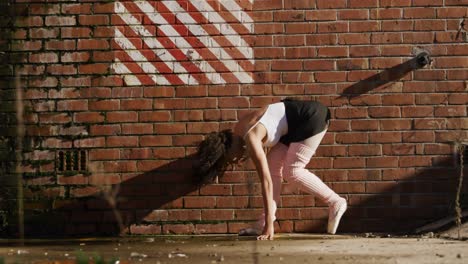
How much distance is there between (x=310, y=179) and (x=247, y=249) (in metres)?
1.02

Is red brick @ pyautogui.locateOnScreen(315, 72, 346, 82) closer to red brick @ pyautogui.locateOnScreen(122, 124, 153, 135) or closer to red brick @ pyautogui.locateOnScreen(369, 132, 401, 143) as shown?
red brick @ pyautogui.locateOnScreen(369, 132, 401, 143)

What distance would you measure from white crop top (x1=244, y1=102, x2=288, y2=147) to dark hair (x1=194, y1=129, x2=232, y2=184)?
0.33m

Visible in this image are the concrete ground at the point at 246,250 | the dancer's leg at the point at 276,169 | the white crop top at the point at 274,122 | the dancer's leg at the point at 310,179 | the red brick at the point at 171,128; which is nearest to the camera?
the concrete ground at the point at 246,250

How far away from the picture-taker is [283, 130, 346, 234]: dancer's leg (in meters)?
6.11

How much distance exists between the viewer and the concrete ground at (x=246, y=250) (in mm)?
4711

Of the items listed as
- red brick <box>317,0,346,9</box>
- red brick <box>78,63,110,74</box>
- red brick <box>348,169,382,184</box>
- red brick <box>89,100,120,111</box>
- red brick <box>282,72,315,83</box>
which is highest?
red brick <box>317,0,346,9</box>

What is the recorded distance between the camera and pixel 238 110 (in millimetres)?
6582

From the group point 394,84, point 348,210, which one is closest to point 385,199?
point 348,210

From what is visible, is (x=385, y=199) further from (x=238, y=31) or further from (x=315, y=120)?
(x=238, y=31)

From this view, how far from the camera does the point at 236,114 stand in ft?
21.6

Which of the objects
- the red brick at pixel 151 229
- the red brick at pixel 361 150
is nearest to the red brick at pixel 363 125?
the red brick at pixel 361 150

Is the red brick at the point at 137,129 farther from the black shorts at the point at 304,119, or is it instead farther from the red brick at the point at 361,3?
the red brick at the point at 361,3

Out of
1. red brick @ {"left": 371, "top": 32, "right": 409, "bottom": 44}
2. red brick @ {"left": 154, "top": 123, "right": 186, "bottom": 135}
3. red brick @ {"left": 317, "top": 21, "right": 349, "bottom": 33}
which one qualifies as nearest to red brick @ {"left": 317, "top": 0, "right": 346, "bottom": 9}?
red brick @ {"left": 317, "top": 21, "right": 349, "bottom": 33}

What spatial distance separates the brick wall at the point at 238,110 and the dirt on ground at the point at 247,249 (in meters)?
0.35
